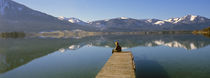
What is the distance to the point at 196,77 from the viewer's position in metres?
15.6

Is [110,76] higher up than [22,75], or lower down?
higher up

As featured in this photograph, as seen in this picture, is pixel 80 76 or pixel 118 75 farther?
pixel 80 76

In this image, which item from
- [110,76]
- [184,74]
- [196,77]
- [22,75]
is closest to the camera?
[110,76]

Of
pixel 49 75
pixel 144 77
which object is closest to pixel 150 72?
pixel 144 77

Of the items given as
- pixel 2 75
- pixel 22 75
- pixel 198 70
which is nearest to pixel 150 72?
pixel 198 70

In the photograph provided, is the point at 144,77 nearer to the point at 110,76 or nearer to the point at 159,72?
the point at 159,72

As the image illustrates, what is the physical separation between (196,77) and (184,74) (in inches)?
48.8

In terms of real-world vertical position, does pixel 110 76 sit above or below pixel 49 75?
above

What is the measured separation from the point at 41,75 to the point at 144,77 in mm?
11773

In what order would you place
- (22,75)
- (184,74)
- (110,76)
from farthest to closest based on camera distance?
(22,75), (184,74), (110,76)

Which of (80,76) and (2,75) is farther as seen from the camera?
(2,75)

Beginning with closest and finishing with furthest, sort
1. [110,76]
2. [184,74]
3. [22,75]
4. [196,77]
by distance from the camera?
[110,76] → [196,77] → [184,74] → [22,75]

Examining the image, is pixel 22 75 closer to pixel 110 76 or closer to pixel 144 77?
pixel 110 76

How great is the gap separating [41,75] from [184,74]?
16338 millimetres
